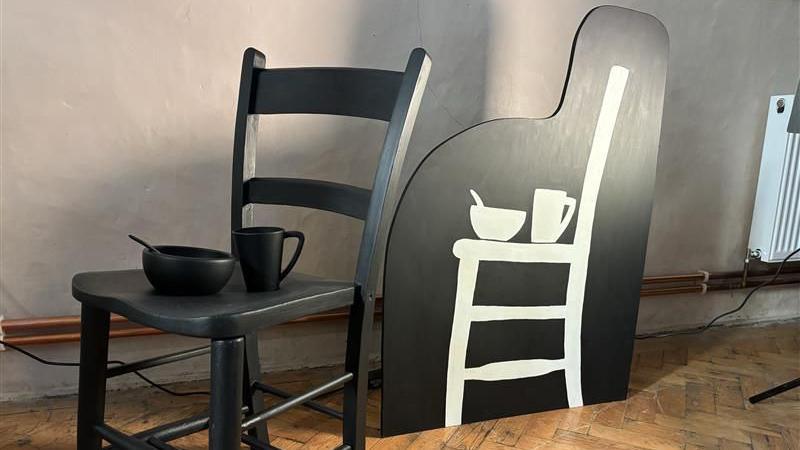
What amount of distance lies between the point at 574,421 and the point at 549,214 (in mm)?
496

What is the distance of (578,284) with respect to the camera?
1.68 m

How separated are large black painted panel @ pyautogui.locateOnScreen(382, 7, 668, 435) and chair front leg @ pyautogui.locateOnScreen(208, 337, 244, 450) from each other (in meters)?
0.56

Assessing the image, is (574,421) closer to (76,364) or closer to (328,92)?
(328,92)

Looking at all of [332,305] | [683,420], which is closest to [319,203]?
[332,305]

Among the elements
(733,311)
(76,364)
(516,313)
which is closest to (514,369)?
(516,313)

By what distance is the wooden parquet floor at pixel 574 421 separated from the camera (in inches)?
58.2

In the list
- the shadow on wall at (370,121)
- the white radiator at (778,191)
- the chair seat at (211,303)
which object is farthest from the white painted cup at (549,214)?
the white radiator at (778,191)

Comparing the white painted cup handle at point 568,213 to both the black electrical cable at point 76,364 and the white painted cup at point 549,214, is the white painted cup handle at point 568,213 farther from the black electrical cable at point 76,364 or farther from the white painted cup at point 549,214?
the black electrical cable at point 76,364

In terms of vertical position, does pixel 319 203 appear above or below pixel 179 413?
above

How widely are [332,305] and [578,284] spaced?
0.81 meters

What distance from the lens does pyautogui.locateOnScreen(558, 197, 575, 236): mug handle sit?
164 cm

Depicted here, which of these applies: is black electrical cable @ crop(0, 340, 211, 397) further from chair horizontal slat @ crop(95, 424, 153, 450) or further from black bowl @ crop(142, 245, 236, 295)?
black bowl @ crop(142, 245, 236, 295)

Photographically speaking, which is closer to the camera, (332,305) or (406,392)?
(332,305)

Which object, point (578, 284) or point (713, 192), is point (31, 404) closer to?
point (578, 284)
